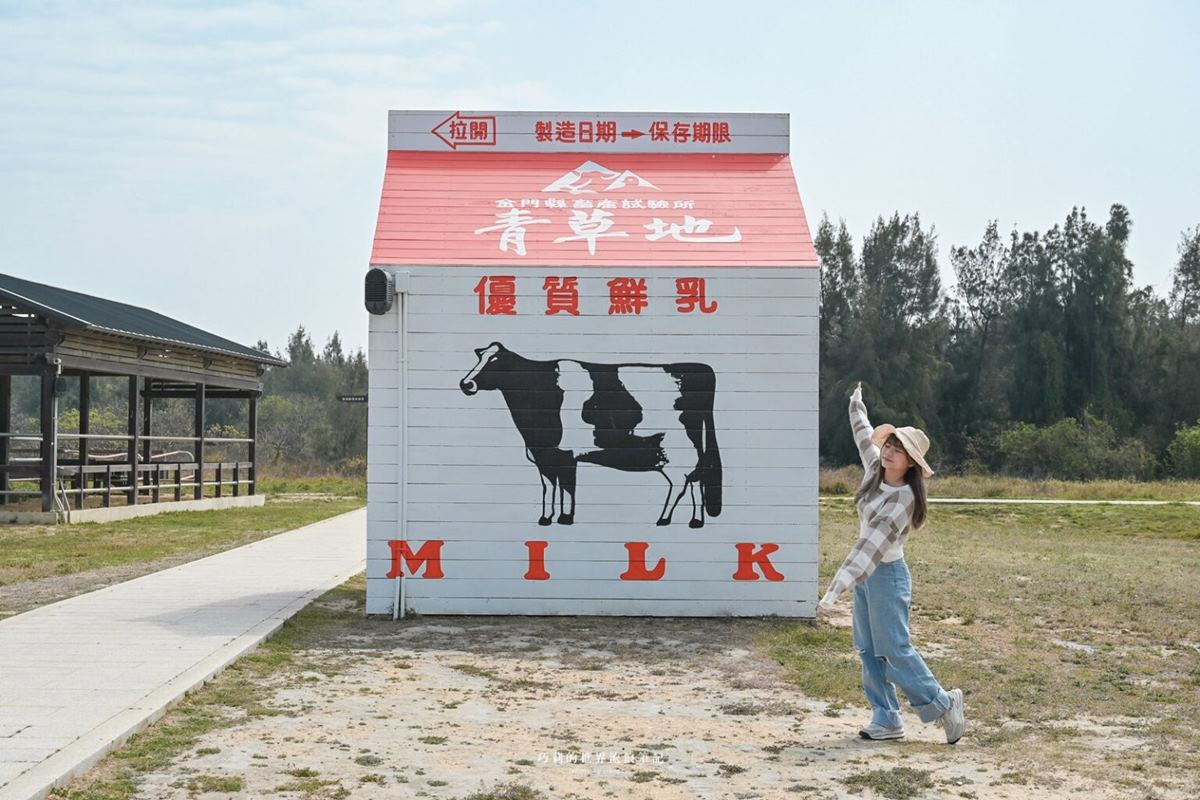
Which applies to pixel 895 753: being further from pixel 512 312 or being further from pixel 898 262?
pixel 898 262

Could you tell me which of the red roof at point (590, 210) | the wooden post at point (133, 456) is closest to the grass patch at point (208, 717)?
the red roof at point (590, 210)

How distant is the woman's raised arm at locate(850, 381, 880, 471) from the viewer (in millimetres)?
7145

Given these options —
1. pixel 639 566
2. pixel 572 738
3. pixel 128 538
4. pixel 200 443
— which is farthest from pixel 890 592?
pixel 200 443

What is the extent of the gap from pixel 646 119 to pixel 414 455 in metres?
4.36

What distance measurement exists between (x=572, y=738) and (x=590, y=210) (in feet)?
20.4

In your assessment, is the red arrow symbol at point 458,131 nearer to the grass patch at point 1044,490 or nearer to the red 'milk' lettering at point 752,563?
the red 'milk' lettering at point 752,563

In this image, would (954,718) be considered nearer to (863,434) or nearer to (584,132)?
(863,434)

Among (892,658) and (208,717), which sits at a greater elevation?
(892,658)

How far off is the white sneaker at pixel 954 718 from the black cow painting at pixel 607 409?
4.31 m

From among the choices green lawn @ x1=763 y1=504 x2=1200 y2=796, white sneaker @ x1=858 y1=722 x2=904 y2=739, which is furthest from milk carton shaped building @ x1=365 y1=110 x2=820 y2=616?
white sneaker @ x1=858 y1=722 x2=904 y2=739

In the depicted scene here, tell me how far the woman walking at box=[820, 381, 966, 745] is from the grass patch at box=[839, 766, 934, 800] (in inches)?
25.1

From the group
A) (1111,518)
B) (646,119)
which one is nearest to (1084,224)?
(1111,518)

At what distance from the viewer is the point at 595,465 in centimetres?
1070

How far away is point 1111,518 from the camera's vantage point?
27641mm
